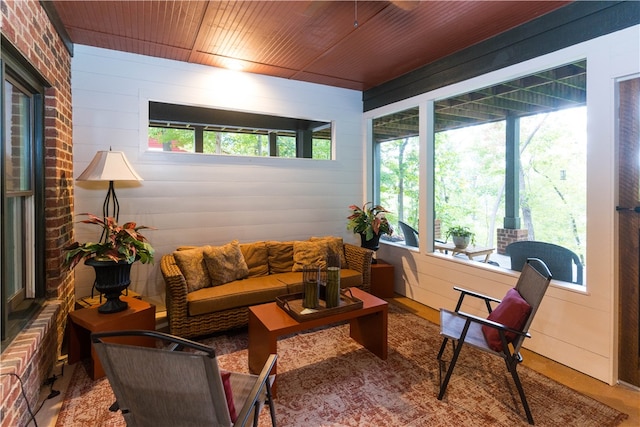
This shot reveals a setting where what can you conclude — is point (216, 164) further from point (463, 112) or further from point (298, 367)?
point (463, 112)

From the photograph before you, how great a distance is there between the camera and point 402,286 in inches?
177

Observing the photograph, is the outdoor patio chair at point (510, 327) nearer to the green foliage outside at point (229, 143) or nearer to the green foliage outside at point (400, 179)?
the green foliage outside at point (400, 179)

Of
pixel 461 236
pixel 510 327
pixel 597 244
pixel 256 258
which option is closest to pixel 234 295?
pixel 256 258

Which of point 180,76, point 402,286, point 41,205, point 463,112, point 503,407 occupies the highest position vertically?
point 180,76

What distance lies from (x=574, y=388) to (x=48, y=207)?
14.0 ft

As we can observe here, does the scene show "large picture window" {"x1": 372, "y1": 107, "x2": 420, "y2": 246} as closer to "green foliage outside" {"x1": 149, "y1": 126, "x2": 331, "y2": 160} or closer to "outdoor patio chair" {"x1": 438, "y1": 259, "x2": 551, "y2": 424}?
"green foliage outside" {"x1": 149, "y1": 126, "x2": 331, "y2": 160}

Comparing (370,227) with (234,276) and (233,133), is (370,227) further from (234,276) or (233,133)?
(233,133)

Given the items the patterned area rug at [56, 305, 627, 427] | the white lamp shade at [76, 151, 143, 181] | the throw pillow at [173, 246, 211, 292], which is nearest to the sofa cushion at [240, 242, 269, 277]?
the throw pillow at [173, 246, 211, 292]

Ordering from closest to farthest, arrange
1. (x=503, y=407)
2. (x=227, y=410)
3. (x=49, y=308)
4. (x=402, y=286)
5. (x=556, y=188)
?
1. (x=227, y=410)
2. (x=503, y=407)
3. (x=49, y=308)
4. (x=556, y=188)
5. (x=402, y=286)

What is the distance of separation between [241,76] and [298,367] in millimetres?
3428

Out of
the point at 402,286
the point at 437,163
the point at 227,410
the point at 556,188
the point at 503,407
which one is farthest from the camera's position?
the point at 402,286

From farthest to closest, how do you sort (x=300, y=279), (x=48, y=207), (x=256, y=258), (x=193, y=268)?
(x=256, y=258), (x=300, y=279), (x=193, y=268), (x=48, y=207)

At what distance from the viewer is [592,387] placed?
8.03ft

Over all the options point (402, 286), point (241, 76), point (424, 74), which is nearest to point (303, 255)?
point (402, 286)
